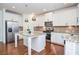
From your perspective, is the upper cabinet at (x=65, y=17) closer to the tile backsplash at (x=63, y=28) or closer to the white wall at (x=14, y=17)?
the tile backsplash at (x=63, y=28)

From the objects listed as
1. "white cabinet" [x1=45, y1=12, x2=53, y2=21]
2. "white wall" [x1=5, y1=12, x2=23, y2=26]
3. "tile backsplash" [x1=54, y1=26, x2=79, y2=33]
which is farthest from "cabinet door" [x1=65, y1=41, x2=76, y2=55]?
"white wall" [x1=5, y1=12, x2=23, y2=26]

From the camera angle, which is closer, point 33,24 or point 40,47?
point 40,47

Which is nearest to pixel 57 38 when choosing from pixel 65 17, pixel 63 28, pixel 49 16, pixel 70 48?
pixel 63 28

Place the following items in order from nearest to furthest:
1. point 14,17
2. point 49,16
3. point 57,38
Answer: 1. point 57,38
2. point 49,16
3. point 14,17

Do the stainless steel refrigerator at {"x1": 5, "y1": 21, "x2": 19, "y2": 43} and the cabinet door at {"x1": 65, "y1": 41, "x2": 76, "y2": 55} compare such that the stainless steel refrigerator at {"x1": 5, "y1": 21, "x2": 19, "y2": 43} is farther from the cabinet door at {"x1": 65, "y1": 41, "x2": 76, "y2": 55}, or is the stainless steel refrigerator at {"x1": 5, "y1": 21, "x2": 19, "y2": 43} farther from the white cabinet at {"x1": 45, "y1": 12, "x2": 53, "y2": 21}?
the cabinet door at {"x1": 65, "y1": 41, "x2": 76, "y2": 55}

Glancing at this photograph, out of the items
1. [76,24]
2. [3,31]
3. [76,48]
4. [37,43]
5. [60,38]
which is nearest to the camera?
[76,48]

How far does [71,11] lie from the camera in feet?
13.1

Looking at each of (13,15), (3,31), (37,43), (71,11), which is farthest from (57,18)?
(3,31)

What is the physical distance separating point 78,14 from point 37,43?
1.88 metres

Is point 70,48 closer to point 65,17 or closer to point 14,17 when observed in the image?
point 65,17

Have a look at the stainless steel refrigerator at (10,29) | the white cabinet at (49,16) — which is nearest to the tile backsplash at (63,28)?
the white cabinet at (49,16)

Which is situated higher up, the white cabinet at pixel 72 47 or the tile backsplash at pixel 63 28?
the tile backsplash at pixel 63 28
